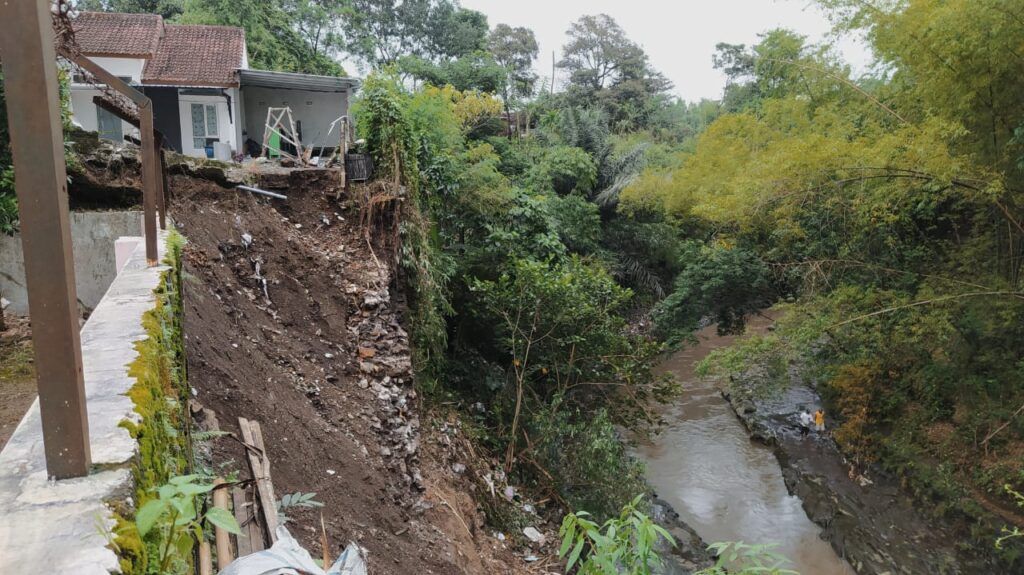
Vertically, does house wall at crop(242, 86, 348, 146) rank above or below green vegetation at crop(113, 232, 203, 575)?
above

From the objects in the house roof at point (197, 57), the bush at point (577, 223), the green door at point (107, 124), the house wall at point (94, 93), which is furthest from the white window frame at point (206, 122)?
the bush at point (577, 223)

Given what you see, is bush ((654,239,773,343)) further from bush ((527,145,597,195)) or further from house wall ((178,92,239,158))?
house wall ((178,92,239,158))

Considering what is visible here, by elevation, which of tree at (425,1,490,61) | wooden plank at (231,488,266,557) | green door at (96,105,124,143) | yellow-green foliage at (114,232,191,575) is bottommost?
wooden plank at (231,488,266,557)

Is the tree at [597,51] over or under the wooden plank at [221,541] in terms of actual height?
over

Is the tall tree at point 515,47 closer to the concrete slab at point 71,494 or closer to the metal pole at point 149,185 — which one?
the metal pole at point 149,185

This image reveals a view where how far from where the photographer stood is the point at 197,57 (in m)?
14.2

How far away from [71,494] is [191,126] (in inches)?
551

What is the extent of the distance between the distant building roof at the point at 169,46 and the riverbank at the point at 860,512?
1288 centimetres

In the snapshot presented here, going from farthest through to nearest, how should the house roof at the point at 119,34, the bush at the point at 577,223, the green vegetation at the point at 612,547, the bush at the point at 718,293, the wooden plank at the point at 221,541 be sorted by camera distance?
the bush at the point at 577,223 → the house roof at the point at 119,34 → the bush at the point at 718,293 → the wooden plank at the point at 221,541 → the green vegetation at the point at 612,547

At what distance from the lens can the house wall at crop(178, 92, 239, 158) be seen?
1334 cm

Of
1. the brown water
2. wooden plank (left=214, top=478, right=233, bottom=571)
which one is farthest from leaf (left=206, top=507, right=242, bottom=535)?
the brown water

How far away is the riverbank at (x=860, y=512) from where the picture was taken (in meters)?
8.69

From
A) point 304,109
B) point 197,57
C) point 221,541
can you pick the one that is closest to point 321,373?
point 221,541

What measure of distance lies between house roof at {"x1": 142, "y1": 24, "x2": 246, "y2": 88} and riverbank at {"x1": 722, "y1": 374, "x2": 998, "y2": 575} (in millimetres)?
12667
